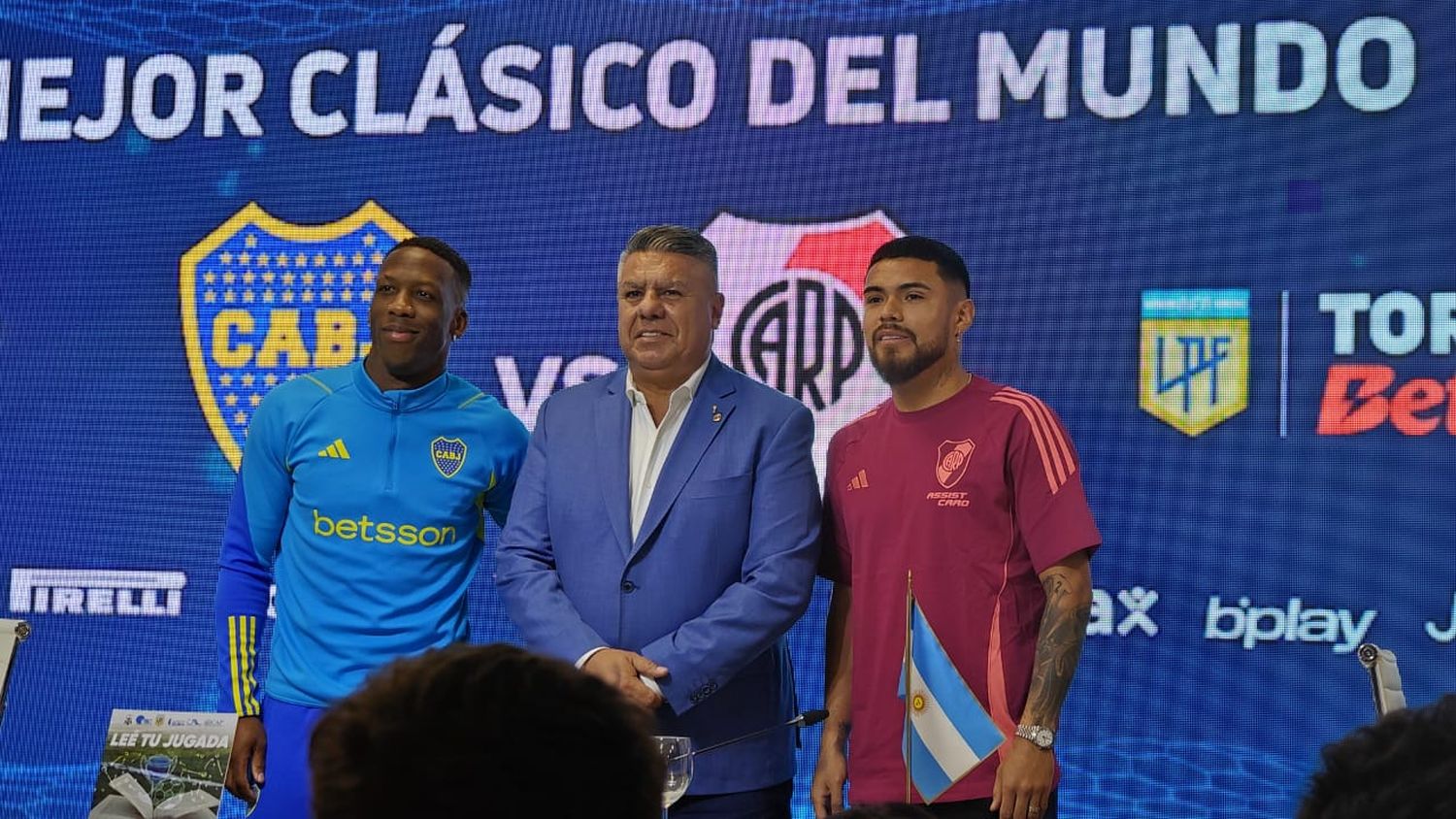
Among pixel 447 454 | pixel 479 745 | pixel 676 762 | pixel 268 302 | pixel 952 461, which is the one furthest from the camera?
pixel 268 302

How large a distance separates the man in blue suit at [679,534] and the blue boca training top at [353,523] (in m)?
0.16

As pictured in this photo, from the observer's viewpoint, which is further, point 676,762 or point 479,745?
point 676,762

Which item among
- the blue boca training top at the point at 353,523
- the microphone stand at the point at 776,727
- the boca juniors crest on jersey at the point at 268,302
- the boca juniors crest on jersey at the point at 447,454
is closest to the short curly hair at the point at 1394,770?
the microphone stand at the point at 776,727

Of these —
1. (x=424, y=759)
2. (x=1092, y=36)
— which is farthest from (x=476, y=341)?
(x=424, y=759)

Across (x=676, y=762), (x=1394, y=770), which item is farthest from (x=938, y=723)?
(x=1394, y=770)

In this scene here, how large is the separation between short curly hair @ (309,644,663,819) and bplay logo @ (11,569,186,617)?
392cm

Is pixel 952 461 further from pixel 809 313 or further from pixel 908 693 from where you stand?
pixel 809 313

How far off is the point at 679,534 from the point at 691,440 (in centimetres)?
17

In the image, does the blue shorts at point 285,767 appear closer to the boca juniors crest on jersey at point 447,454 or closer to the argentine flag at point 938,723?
the boca juniors crest on jersey at point 447,454

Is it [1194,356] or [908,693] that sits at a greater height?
[1194,356]

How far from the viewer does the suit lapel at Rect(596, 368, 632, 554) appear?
103 inches

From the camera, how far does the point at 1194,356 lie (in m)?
4.15

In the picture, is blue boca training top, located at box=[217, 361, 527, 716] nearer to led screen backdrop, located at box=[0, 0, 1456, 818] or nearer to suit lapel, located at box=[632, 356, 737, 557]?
suit lapel, located at box=[632, 356, 737, 557]

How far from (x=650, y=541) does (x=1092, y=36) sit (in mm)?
2314
